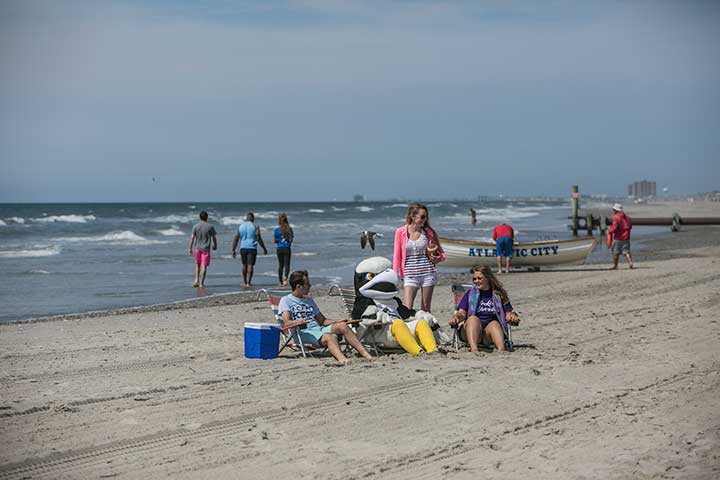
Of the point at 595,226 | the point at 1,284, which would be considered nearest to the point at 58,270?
the point at 1,284

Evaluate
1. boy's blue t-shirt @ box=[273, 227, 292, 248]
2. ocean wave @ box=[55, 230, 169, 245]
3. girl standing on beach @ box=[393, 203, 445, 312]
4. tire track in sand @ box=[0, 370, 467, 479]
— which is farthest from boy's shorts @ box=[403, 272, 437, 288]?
ocean wave @ box=[55, 230, 169, 245]

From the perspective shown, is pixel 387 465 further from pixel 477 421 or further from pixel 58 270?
pixel 58 270

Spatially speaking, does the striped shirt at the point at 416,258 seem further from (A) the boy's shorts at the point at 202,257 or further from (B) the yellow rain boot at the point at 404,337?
(A) the boy's shorts at the point at 202,257

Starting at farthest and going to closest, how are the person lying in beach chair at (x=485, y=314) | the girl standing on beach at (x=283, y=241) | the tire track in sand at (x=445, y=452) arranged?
the girl standing on beach at (x=283, y=241) < the person lying in beach chair at (x=485, y=314) < the tire track in sand at (x=445, y=452)

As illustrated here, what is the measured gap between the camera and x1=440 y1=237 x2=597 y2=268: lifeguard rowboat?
63.4ft

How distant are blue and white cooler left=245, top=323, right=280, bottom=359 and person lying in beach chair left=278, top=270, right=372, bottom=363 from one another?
18 centimetres

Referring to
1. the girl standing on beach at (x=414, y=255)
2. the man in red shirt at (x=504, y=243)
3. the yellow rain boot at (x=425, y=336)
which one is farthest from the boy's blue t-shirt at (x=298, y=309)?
the man in red shirt at (x=504, y=243)

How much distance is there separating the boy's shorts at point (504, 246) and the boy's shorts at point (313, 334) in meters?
11.2

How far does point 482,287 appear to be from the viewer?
8.48 metres

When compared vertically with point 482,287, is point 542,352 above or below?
below

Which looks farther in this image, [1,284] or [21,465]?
[1,284]

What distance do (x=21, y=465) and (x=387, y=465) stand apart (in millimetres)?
2235

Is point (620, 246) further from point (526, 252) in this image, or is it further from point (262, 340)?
point (262, 340)

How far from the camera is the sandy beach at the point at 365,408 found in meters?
4.99
